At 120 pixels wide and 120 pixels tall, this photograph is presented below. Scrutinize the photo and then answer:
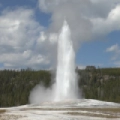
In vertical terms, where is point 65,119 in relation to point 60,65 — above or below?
below

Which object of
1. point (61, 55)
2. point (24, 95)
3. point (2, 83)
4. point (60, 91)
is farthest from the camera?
point (2, 83)

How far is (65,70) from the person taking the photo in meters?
79.9

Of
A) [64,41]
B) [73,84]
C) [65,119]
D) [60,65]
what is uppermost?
[64,41]

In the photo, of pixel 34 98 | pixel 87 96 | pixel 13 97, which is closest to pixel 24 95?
pixel 13 97

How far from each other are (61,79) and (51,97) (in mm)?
5222

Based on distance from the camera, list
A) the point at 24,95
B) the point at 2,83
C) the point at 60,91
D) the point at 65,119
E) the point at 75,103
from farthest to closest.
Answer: the point at 2,83, the point at 24,95, the point at 60,91, the point at 75,103, the point at 65,119

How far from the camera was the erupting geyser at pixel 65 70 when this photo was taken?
253ft

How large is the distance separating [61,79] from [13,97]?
61028 mm

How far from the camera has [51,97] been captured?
255ft

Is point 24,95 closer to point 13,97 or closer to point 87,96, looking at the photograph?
point 13,97

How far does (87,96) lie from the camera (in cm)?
13550

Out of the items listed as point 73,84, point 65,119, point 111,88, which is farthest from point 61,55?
point 111,88

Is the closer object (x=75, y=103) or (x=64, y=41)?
(x=75, y=103)

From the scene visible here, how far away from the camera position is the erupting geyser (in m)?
77.1
